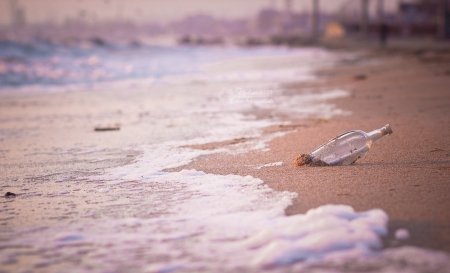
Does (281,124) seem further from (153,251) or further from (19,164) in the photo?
(153,251)

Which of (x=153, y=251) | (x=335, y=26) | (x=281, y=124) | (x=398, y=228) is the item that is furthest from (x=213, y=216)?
(x=335, y=26)

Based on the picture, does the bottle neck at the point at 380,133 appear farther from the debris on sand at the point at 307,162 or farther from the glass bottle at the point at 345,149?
the debris on sand at the point at 307,162

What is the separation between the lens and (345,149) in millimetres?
3256

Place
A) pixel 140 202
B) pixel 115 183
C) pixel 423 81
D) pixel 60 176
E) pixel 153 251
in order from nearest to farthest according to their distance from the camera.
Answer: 1. pixel 153 251
2. pixel 140 202
3. pixel 115 183
4. pixel 60 176
5. pixel 423 81

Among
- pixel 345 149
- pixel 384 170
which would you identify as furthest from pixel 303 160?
pixel 384 170

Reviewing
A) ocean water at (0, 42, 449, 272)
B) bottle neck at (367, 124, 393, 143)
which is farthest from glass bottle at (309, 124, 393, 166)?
ocean water at (0, 42, 449, 272)

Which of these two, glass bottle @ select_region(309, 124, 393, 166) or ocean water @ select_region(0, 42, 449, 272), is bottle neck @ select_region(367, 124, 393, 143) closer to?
glass bottle @ select_region(309, 124, 393, 166)

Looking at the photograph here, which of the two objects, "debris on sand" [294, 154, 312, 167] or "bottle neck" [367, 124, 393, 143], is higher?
"bottle neck" [367, 124, 393, 143]

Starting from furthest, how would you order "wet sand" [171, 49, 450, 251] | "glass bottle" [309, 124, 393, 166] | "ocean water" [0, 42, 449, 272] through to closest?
"glass bottle" [309, 124, 393, 166], "wet sand" [171, 49, 450, 251], "ocean water" [0, 42, 449, 272]

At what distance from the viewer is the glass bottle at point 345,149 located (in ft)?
10.5

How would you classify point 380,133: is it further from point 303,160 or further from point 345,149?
point 303,160

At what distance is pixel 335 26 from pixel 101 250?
Result: 59.3 m

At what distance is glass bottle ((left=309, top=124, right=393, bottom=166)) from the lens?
321 centimetres

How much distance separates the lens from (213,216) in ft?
7.83
